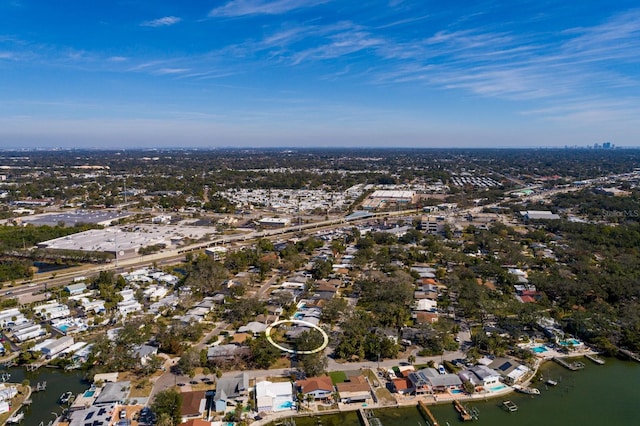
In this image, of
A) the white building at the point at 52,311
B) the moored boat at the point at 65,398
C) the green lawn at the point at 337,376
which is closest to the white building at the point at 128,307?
the white building at the point at 52,311

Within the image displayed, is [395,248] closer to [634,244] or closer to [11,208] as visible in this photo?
[634,244]

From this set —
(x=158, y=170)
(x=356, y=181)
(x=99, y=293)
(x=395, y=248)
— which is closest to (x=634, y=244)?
(x=395, y=248)

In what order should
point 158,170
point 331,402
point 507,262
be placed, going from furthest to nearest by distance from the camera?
point 158,170, point 507,262, point 331,402

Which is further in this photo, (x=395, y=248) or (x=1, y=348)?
(x=395, y=248)

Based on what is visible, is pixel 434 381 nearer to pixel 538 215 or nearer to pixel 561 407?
pixel 561 407

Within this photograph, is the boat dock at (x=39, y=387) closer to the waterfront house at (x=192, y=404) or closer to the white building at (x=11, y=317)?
the waterfront house at (x=192, y=404)

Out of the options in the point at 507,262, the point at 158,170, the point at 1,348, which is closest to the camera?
the point at 1,348

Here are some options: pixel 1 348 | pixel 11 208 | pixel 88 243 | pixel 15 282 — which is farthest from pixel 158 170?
pixel 1 348
